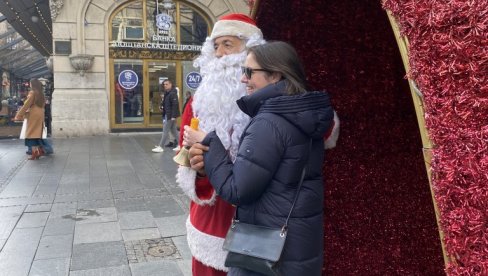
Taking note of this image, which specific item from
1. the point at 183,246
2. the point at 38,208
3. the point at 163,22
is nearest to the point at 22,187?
the point at 38,208

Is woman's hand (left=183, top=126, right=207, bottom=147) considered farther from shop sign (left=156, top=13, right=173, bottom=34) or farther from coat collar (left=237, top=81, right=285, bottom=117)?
shop sign (left=156, top=13, right=173, bottom=34)

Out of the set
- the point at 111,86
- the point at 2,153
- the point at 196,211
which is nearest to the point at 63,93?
the point at 111,86

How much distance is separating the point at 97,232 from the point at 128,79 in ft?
36.0

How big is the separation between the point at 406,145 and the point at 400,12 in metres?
1.41

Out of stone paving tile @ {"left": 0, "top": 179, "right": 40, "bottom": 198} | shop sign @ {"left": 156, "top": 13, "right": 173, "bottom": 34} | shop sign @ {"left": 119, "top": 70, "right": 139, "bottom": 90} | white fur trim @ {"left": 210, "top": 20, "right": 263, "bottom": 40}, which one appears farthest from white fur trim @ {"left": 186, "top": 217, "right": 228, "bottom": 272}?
shop sign @ {"left": 156, "top": 13, "right": 173, "bottom": 34}

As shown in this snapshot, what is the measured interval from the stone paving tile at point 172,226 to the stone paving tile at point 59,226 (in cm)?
94

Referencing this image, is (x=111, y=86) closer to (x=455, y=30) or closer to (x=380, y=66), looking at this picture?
Result: (x=380, y=66)

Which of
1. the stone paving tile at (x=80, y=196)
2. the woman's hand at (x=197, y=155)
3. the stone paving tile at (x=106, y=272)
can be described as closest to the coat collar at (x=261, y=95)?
the woman's hand at (x=197, y=155)

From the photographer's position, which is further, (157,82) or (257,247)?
(157,82)

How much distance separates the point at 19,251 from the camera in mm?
4148

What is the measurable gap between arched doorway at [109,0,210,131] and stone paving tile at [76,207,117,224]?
9.74 m

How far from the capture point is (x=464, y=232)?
1205mm

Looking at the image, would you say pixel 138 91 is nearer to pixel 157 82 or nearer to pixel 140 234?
pixel 157 82

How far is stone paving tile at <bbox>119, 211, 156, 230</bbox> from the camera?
4871 mm
